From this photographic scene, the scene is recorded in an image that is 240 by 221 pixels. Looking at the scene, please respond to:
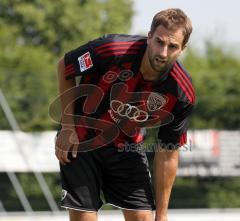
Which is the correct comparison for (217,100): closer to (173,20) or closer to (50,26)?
(173,20)

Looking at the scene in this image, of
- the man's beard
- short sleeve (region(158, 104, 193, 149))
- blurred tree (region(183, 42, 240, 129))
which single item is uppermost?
the man's beard

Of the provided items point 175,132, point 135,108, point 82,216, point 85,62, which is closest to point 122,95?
point 135,108

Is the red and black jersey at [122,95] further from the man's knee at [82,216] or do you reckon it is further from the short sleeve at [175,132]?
the man's knee at [82,216]

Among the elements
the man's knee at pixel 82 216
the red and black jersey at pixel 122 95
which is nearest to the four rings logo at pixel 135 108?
the red and black jersey at pixel 122 95

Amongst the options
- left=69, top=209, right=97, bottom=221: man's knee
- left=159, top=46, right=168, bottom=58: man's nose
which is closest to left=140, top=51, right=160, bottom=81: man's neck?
left=159, top=46, right=168, bottom=58: man's nose

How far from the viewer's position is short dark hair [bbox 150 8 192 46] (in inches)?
179

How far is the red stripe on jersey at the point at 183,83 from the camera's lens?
4812 millimetres

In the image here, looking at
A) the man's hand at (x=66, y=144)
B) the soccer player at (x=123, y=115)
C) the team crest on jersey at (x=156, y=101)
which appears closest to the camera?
the soccer player at (x=123, y=115)

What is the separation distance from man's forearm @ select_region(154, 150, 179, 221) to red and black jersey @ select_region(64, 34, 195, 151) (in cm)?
11

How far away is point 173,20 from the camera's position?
4559mm

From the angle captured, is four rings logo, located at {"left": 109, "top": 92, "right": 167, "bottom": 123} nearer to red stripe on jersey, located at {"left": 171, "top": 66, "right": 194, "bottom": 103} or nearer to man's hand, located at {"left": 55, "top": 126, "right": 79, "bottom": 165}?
red stripe on jersey, located at {"left": 171, "top": 66, "right": 194, "bottom": 103}

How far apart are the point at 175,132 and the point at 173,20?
92cm

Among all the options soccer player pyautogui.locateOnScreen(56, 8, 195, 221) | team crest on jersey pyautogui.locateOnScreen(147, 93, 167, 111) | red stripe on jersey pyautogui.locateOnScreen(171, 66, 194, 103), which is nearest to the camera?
soccer player pyautogui.locateOnScreen(56, 8, 195, 221)

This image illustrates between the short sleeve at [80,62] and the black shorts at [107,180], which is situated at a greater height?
the short sleeve at [80,62]
